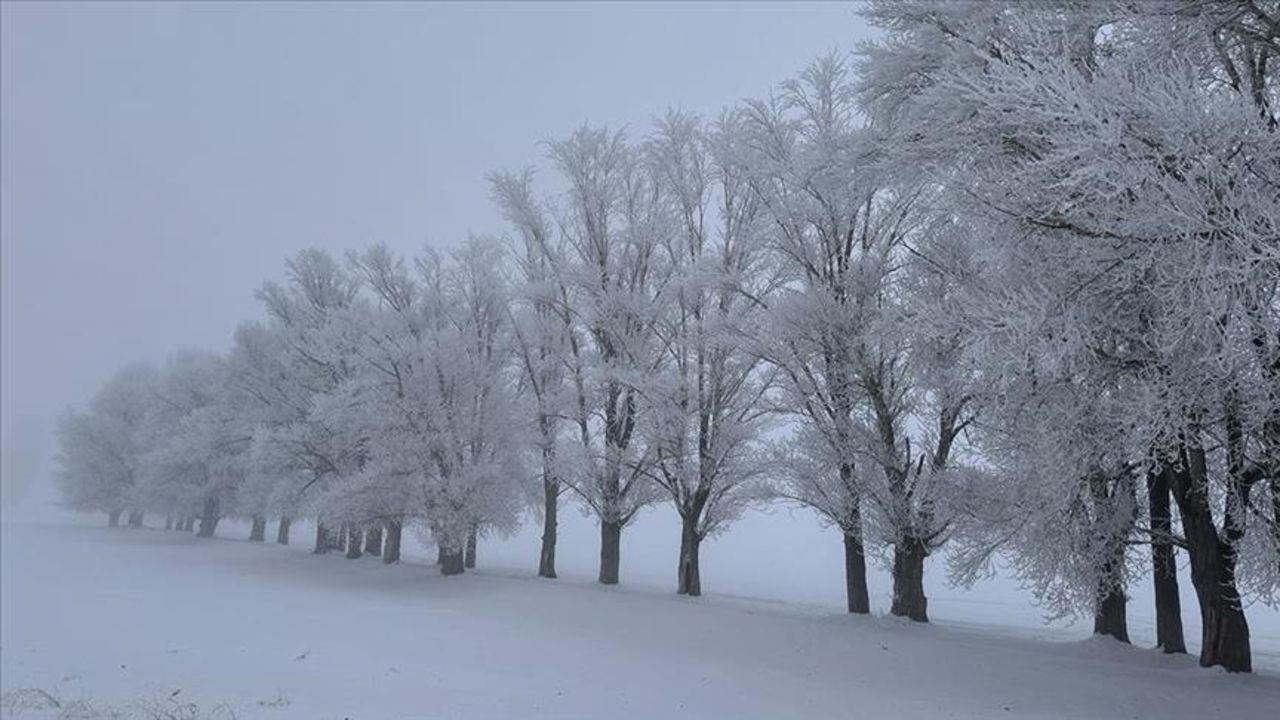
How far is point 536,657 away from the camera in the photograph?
14.0 meters

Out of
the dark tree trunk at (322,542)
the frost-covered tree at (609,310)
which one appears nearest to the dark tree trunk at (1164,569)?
the frost-covered tree at (609,310)

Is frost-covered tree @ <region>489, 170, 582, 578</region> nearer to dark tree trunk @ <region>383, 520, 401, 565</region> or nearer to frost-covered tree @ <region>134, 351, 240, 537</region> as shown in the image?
A: dark tree trunk @ <region>383, 520, 401, 565</region>

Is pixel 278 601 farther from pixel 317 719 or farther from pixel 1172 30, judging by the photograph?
pixel 1172 30

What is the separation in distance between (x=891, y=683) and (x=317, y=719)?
779 cm

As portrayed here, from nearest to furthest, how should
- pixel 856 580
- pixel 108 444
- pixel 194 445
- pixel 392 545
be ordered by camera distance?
pixel 856 580, pixel 392 545, pixel 194 445, pixel 108 444

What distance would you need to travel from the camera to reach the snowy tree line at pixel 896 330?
8477mm

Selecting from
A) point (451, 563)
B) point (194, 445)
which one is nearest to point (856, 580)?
point (451, 563)

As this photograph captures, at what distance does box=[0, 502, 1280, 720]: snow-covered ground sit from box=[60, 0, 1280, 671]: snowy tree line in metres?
1.64

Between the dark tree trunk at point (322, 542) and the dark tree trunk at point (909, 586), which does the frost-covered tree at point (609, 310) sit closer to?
the dark tree trunk at point (909, 586)

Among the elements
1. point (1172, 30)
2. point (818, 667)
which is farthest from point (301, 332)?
point (1172, 30)

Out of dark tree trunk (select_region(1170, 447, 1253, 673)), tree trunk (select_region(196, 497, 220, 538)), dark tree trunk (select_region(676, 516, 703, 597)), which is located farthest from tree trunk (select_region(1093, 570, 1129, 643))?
tree trunk (select_region(196, 497, 220, 538))

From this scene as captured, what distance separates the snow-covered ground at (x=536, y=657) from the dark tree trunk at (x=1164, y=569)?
631 mm

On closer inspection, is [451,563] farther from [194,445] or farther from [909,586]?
[194,445]

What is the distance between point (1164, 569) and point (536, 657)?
1078cm
